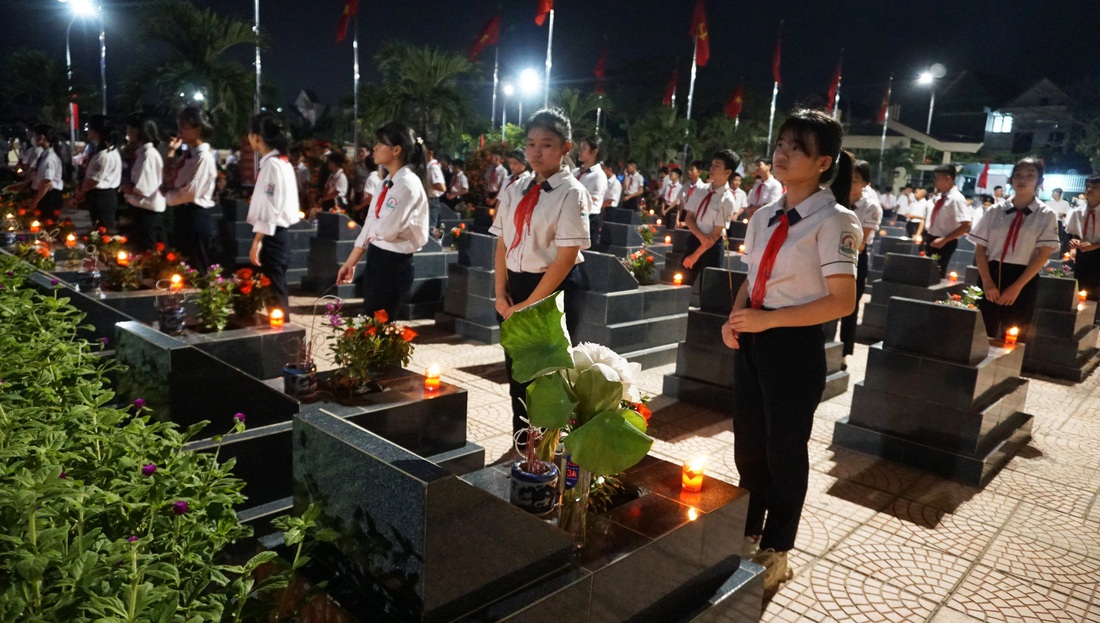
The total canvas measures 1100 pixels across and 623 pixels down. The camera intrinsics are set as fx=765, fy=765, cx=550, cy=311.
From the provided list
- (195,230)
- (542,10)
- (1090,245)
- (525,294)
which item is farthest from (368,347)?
(542,10)

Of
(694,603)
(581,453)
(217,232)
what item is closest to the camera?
(581,453)

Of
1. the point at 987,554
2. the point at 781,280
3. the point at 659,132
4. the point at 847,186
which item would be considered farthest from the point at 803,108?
the point at 659,132

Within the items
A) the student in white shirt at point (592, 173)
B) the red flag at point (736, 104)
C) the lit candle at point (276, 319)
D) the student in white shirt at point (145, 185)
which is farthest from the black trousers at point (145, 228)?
the red flag at point (736, 104)

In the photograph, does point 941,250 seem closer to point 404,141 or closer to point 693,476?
point 404,141

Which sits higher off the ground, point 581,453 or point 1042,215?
point 1042,215

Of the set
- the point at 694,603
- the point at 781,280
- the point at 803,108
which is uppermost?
the point at 803,108

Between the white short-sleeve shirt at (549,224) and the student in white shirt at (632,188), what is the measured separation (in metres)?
15.2

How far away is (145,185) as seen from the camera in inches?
286

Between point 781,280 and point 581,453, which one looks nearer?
point 581,453

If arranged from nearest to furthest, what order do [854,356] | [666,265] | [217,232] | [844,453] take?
[844,453]
[854,356]
[666,265]
[217,232]

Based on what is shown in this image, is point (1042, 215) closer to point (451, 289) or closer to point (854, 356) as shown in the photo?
point (854, 356)

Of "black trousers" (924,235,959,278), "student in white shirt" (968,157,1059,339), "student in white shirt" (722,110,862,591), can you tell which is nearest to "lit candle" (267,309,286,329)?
"student in white shirt" (722,110,862,591)

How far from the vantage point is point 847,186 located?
9.38ft

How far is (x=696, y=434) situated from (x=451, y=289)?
3406 millimetres
